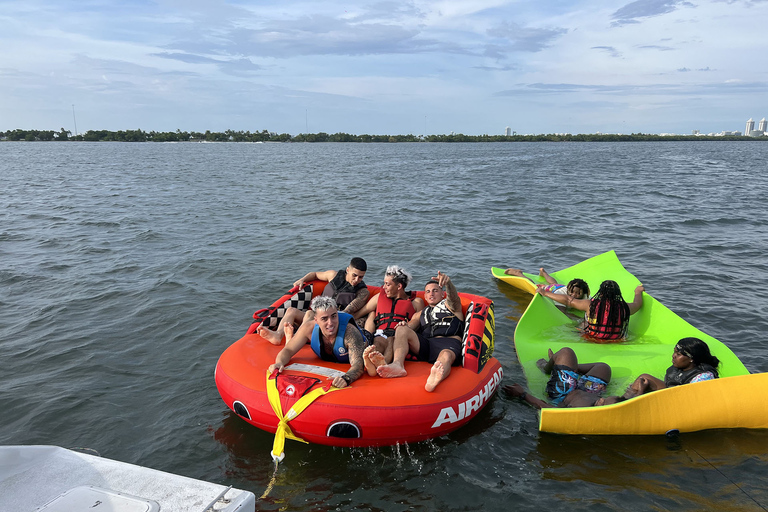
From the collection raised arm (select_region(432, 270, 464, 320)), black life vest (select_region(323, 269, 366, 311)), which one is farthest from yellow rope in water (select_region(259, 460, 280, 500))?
raised arm (select_region(432, 270, 464, 320))

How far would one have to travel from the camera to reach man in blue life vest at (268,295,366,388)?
15.2ft

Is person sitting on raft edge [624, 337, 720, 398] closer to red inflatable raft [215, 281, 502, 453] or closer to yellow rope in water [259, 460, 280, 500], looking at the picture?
red inflatable raft [215, 281, 502, 453]

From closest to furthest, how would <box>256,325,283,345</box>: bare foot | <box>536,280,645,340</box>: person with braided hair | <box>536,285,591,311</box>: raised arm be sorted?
<box>256,325,283,345</box>: bare foot < <box>536,280,645,340</box>: person with braided hair < <box>536,285,591,311</box>: raised arm

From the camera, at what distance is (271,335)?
5.35 metres

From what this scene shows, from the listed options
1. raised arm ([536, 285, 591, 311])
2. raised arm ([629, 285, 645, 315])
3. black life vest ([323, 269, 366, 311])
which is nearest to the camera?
black life vest ([323, 269, 366, 311])

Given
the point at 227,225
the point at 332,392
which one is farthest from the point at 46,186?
the point at 332,392

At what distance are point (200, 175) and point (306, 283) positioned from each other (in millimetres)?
27370

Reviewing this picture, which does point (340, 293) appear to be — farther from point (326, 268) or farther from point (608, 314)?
point (326, 268)

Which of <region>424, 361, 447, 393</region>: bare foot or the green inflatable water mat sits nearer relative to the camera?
<region>424, 361, 447, 393</region>: bare foot

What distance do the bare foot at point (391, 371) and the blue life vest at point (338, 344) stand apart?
0.47m

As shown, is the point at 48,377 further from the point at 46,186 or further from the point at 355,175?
the point at 355,175

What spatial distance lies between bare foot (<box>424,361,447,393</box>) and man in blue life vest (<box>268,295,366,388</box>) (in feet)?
1.99

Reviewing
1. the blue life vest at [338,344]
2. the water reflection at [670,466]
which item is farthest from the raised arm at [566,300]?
the blue life vest at [338,344]

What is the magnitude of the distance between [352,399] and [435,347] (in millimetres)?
1233
